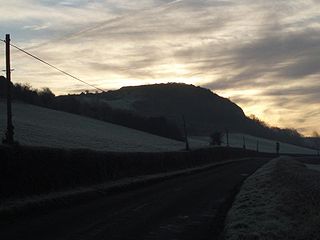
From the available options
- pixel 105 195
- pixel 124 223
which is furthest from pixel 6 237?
pixel 105 195

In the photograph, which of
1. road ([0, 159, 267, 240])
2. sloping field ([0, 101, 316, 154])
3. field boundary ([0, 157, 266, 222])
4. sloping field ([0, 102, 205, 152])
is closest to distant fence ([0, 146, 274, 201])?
field boundary ([0, 157, 266, 222])

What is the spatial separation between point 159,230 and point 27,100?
10862 cm

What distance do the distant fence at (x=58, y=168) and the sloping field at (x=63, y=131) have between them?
64.8ft

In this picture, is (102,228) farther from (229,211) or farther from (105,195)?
(105,195)

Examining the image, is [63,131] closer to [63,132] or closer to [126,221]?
[63,132]

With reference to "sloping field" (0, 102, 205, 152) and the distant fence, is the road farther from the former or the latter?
"sloping field" (0, 102, 205, 152)

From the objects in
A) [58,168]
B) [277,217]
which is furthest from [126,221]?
[58,168]

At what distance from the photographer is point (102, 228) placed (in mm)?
15570

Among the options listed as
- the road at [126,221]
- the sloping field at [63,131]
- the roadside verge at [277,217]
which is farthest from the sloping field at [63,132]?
the roadside verge at [277,217]

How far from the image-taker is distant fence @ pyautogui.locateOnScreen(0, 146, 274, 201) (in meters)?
24.0

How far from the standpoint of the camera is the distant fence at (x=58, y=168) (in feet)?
78.7

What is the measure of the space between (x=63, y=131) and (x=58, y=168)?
201 feet

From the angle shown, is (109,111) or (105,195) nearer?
(105,195)

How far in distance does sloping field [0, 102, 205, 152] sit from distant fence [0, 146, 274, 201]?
64.8ft
